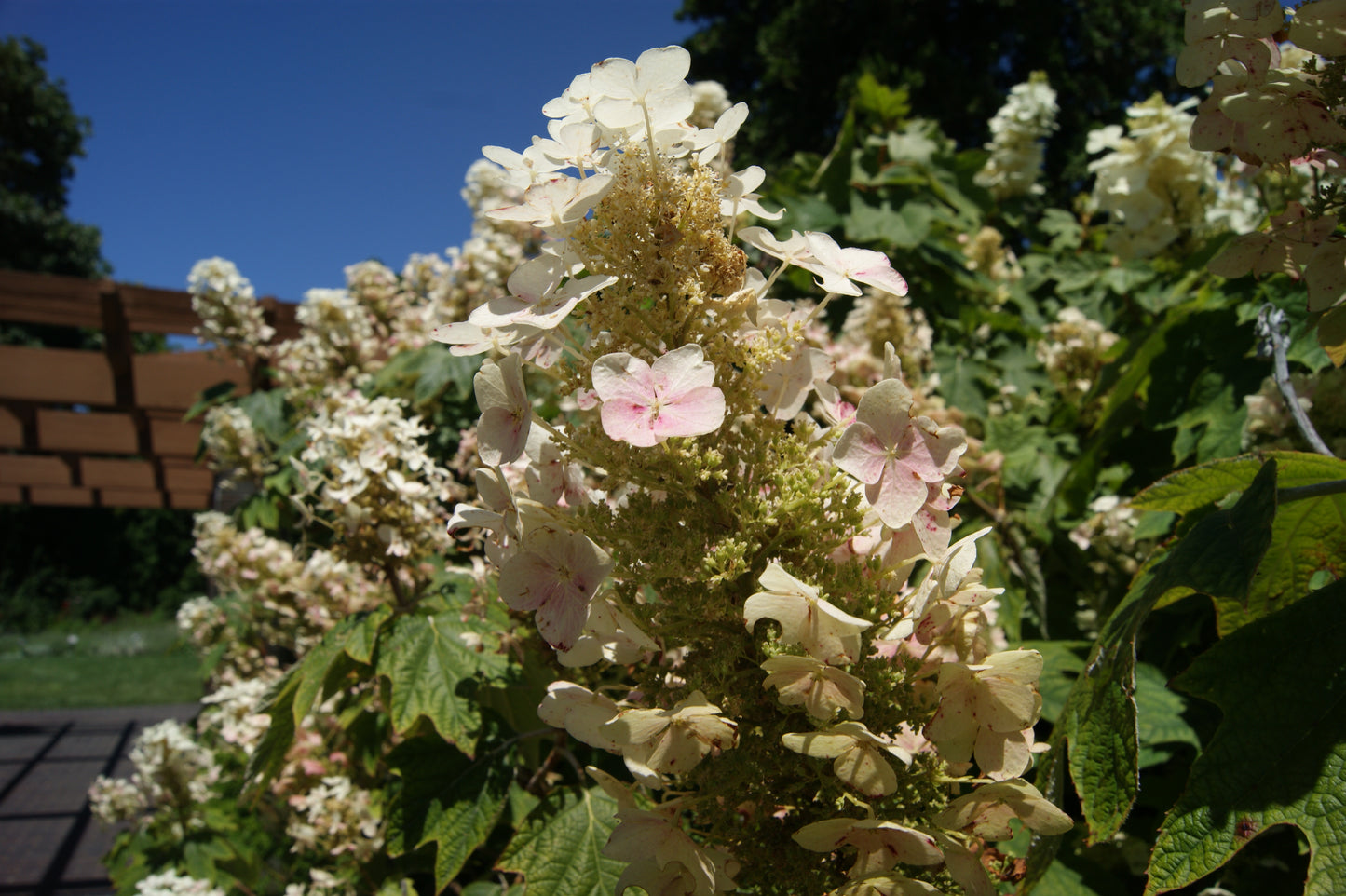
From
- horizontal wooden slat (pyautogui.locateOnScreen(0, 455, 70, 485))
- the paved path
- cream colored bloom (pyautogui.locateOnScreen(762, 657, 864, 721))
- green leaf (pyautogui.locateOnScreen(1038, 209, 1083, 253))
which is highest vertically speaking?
green leaf (pyautogui.locateOnScreen(1038, 209, 1083, 253))

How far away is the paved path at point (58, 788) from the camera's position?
7.00 metres

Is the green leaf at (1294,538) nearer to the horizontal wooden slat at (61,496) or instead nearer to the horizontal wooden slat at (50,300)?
the horizontal wooden slat at (50,300)

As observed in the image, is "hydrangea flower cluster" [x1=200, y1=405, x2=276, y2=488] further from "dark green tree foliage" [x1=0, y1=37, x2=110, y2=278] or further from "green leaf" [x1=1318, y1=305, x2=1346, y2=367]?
"dark green tree foliage" [x1=0, y1=37, x2=110, y2=278]

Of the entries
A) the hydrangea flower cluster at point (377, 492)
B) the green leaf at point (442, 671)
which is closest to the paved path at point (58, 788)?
the hydrangea flower cluster at point (377, 492)

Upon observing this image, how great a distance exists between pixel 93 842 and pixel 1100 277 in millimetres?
10189

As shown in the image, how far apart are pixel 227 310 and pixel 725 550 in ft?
13.4

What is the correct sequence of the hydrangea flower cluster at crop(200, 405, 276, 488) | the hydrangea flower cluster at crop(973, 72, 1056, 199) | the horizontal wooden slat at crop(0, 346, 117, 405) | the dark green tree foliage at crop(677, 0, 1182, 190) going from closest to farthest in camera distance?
the hydrangea flower cluster at crop(200, 405, 276, 488) < the hydrangea flower cluster at crop(973, 72, 1056, 199) < the horizontal wooden slat at crop(0, 346, 117, 405) < the dark green tree foliage at crop(677, 0, 1182, 190)

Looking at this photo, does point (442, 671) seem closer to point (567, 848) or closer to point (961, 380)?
point (567, 848)

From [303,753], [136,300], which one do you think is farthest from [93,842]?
[303,753]

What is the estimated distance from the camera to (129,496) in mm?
8859

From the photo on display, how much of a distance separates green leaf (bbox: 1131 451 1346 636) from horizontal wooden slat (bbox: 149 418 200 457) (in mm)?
7713

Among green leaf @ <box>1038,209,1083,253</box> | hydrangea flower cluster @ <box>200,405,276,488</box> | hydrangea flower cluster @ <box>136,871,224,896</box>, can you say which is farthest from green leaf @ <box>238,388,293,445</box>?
green leaf @ <box>1038,209,1083,253</box>

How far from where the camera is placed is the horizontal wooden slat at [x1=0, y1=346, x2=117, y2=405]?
20.2 ft

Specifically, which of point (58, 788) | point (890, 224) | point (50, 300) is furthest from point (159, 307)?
point (58, 788)
